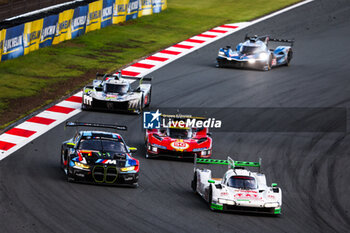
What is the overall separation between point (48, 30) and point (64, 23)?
1.57 m

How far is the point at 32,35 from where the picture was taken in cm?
4062

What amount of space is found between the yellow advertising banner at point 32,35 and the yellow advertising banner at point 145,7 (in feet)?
39.3

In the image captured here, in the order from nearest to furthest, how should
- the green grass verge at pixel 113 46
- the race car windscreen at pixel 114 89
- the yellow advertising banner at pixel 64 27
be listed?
the race car windscreen at pixel 114 89 → the green grass verge at pixel 113 46 → the yellow advertising banner at pixel 64 27

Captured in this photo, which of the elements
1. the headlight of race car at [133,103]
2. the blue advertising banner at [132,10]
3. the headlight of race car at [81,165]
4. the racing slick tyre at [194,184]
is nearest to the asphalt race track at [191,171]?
the racing slick tyre at [194,184]

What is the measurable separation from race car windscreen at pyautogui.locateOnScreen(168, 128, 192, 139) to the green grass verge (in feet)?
23.4

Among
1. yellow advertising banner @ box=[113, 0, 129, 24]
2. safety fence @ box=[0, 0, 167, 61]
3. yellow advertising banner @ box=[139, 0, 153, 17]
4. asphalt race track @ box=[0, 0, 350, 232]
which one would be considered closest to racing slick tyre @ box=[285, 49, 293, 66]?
asphalt race track @ box=[0, 0, 350, 232]

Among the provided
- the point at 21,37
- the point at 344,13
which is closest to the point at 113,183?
the point at 21,37

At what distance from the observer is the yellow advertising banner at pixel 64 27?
42.8 meters

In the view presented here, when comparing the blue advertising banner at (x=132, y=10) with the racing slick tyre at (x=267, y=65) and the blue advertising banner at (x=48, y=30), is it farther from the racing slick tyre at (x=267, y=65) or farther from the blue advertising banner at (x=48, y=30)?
the racing slick tyre at (x=267, y=65)

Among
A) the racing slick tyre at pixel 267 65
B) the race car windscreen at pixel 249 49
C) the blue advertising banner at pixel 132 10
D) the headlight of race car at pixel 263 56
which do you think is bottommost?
the racing slick tyre at pixel 267 65

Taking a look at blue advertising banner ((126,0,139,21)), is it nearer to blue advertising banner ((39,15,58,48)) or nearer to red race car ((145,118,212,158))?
blue advertising banner ((39,15,58,48))

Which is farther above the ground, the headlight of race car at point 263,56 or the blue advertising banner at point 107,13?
the blue advertising banner at point 107,13

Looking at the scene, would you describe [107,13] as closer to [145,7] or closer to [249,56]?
[145,7]

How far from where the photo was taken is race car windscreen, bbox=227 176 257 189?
22578 mm
